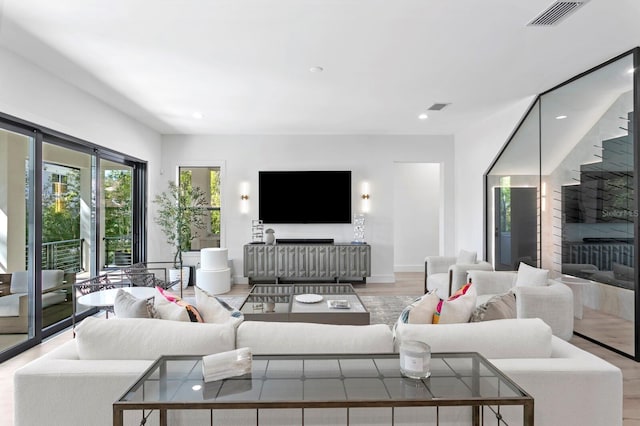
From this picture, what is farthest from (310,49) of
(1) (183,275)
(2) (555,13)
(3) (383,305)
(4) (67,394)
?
(1) (183,275)

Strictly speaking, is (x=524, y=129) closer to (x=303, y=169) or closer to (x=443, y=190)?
(x=443, y=190)

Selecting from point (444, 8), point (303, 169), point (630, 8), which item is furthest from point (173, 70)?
point (630, 8)

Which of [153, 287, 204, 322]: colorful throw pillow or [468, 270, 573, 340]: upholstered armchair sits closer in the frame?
[153, 287, 204, 322]: colorful throw pillow

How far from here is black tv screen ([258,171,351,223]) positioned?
6.62 m

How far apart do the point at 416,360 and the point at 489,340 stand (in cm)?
50

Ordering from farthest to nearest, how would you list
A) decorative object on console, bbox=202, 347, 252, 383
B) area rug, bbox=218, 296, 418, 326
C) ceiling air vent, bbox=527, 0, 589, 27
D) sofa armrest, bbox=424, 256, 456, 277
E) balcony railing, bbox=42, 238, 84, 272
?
1. sofa armrest, bbox=424, 256, 456, 277
2. area rug, bbox=218, 296, 418, 326
3. balcony railing, bbox=42, 238, 84, 272
4. ceiling air vent, bbox=527, 0, 589, 27
5. decorative object on console, bbox=202, 347, 252, 383

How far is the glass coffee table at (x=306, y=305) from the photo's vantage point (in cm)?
317

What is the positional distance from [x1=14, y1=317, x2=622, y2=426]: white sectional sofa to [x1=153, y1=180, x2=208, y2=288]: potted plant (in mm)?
4530

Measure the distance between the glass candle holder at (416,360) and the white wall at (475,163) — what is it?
439 centimetres

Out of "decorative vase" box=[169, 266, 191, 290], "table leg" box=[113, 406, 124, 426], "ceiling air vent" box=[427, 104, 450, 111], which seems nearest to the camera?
"table leg" box=[113, 406, 124, 426]

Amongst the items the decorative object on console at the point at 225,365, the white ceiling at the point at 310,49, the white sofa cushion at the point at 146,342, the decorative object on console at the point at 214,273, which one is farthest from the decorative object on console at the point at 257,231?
the decorative object on console at the point at 225,365

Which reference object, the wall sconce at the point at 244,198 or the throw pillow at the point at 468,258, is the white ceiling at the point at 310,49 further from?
the throw pillow at the point at 468,258

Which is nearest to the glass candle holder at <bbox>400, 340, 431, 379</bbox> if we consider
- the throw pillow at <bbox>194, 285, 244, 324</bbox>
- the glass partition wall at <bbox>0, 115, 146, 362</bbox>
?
the throw pillow at <bbox>194, 285, 244, 324</bbox>

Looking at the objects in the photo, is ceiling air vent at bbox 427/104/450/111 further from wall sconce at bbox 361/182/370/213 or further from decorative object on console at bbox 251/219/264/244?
decorative object on console at bbox 251/219/264/244
